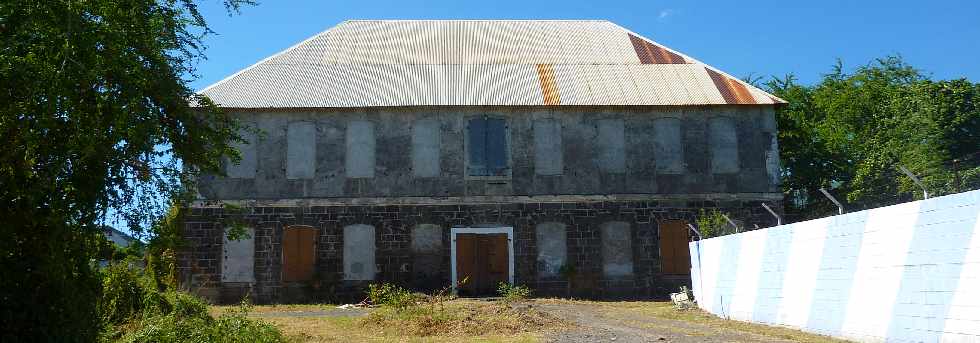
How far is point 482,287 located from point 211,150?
11987 millimetres

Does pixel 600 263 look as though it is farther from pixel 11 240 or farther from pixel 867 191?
pixel 11 240

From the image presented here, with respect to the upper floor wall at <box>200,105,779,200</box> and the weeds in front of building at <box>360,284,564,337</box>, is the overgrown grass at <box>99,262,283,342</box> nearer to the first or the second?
the weeds in front of building at <box>360,284,564,337</box>

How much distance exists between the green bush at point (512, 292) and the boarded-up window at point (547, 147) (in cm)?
357

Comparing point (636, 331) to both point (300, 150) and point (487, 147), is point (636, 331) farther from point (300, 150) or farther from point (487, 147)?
point (300, 150)

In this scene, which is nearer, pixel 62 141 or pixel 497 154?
pixel 62 141

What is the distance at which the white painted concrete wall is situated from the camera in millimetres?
7590

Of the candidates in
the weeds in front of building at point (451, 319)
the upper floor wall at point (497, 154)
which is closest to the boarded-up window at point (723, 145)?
the upper floor wall at point (497, 154)

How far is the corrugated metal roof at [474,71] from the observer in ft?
71.7

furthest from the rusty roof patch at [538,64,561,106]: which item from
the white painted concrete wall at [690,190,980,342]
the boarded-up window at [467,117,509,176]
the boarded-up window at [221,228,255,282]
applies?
the boarded-up window at [221,228,255,282]

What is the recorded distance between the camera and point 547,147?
21672 millimetres

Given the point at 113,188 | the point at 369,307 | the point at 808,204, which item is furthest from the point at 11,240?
the point at 808,204

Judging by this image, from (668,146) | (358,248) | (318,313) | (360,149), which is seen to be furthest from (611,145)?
(318,313)

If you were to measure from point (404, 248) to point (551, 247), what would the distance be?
4192 mm

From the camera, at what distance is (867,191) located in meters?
19.9
